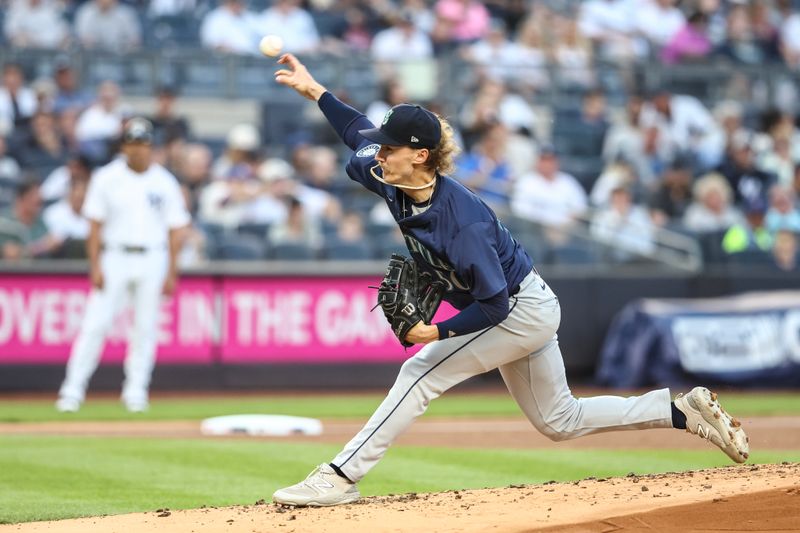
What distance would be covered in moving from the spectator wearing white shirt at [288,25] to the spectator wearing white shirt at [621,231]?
179 inches

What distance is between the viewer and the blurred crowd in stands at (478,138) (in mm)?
14203

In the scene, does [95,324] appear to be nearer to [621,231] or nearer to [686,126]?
[621,231]

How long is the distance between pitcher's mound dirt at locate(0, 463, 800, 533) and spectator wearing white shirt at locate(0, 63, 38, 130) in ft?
32.9

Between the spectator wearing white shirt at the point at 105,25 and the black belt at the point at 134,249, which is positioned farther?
the spectator wearing white shirt at the point at 105,25

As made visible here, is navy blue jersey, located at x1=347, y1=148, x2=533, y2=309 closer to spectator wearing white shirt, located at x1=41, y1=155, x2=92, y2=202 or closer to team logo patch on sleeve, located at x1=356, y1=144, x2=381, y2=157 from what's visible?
team logo patch on sleeve, located at x1=356, y1=144, x2=381, y2=157

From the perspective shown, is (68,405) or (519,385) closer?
(519,385)

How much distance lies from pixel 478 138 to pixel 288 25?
10.4 ft

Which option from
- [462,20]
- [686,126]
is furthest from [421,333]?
[462,20]

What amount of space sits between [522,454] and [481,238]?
11.3ft

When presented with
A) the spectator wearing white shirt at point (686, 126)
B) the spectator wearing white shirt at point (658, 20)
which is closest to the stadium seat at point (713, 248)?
the spectator wearing white shirt at point (686, 126)

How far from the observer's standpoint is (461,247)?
5488mm

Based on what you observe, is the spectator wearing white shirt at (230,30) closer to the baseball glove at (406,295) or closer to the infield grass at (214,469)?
the infield grass at (214,469)

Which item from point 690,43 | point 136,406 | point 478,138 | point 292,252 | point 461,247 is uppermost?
point 690,43

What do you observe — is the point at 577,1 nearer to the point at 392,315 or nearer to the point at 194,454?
the point at 194,454
